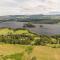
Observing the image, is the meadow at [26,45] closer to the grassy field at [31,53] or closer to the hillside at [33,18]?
the grassy field at [31,53]

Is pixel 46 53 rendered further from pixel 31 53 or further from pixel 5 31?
pixel 5 31

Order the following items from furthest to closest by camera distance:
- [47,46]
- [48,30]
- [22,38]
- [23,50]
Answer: [48,30] → [22,38] → [47,46] → [23,50]

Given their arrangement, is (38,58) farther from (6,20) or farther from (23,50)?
(6,20)

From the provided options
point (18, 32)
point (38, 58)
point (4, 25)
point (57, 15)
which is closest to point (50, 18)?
point (57, 15)

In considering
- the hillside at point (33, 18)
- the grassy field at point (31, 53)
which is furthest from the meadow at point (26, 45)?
the hillside at point (33, 18)

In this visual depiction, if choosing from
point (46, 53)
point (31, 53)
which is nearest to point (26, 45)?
point (31, 53)

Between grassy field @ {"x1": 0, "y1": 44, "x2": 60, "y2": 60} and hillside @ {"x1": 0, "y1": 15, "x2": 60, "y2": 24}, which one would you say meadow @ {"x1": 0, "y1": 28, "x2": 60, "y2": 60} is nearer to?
grassy field @ {"x1": 0, "y1": 44, "x2": 60, "y2": 60}

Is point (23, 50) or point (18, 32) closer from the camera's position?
point (23, 50)

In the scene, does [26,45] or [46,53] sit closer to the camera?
[46,53]
